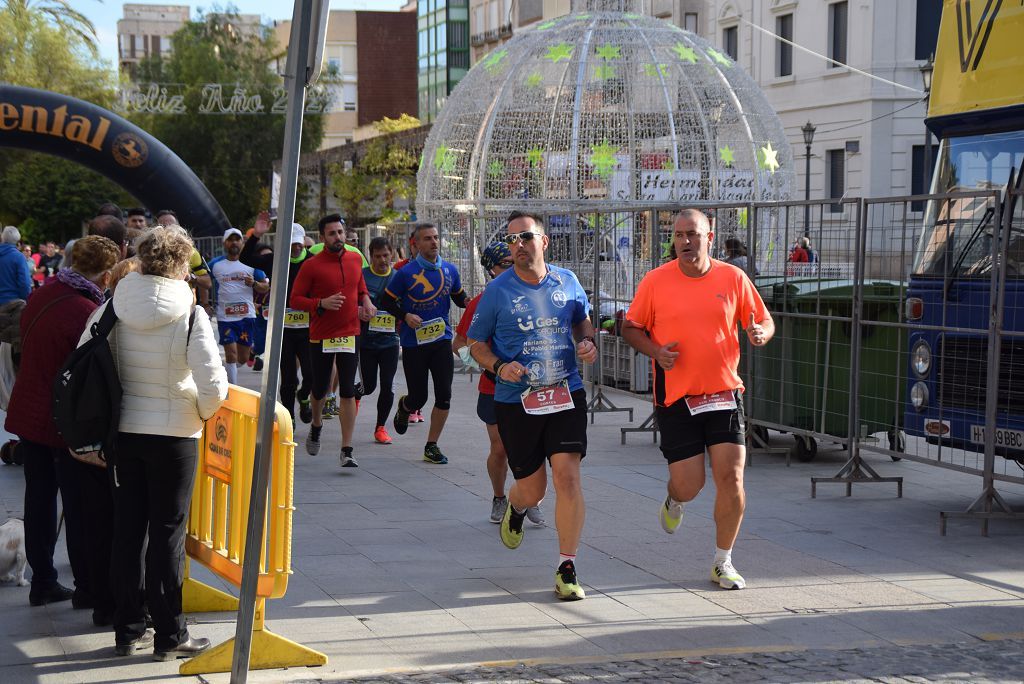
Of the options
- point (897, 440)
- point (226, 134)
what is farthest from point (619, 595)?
point (226, 134)

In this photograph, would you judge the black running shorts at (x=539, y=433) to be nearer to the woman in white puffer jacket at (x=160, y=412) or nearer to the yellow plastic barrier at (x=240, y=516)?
the yellow plastic barrier at (x=240, y=516)

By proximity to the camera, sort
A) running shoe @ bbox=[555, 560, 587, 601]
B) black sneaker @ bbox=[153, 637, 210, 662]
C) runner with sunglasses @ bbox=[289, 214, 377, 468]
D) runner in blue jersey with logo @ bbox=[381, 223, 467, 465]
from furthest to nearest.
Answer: runner in blue jersey with logo @ bbox=[381, 223, 467, 465]
runner with sunglasses @ bbox=[289, 214, 377, 468]
running shoe @ bbox=[555, 560, 587, 601]
black sneaker @ bbox=[153, 637, 210, 662]

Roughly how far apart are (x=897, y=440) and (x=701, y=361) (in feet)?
11.5

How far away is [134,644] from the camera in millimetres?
5848

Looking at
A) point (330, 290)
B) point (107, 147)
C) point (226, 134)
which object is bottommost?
point (330, 290)

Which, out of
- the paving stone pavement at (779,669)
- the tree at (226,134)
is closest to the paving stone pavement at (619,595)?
the paving stone pavement at (779,669)

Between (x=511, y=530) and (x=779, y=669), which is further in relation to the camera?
(x=511, y=530)

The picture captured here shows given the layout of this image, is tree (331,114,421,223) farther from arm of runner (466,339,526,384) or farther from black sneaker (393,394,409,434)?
arm of runner (466,339,526,384)

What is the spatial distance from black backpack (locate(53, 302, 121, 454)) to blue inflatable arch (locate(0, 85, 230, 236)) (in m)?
21.2

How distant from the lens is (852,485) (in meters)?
10.3

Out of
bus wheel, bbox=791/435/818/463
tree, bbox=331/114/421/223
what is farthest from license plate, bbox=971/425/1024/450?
tree, bbox=331/114/421/223

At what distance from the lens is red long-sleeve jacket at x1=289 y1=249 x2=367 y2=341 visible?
35.8 feet

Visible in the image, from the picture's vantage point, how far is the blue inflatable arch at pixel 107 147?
25.4 metres

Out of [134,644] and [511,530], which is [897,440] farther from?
[134,644]
